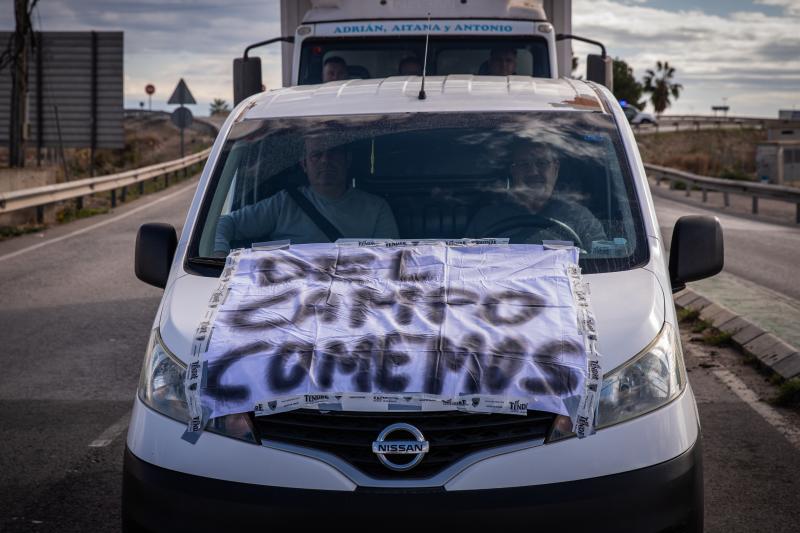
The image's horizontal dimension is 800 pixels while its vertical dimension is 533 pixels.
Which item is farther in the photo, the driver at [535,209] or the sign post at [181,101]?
the sign post at [181,101]

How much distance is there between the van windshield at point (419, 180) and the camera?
14.9 feet

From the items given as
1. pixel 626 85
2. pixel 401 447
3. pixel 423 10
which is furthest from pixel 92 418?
pixel 626 85

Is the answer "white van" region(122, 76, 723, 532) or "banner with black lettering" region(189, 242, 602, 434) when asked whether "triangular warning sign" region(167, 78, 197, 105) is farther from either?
"banner with black lettering" region(189, 242, 602, 434)

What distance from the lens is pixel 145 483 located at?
11.2 feet

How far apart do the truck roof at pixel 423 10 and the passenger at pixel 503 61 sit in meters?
0.33

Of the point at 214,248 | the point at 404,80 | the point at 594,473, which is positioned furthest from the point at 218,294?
the point at 404,80

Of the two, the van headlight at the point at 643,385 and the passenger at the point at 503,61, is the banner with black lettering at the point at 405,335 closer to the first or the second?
the van headlight at the point at 643,385

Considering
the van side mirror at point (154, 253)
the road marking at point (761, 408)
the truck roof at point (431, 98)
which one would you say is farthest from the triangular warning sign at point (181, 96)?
the van side mirror at point (154, 253)

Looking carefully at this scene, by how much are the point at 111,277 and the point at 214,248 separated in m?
8.77

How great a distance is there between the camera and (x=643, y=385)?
3.47 metres

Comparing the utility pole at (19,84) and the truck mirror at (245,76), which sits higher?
the utility pole at (19,84)

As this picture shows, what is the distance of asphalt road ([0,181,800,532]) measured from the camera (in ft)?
15.8

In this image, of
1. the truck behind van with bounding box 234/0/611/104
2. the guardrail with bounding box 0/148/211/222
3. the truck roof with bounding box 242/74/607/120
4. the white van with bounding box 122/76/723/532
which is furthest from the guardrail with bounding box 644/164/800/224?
the white van with bounding box 122/76/723/532

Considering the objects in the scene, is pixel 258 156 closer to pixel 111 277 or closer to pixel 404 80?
pixel 404 80
